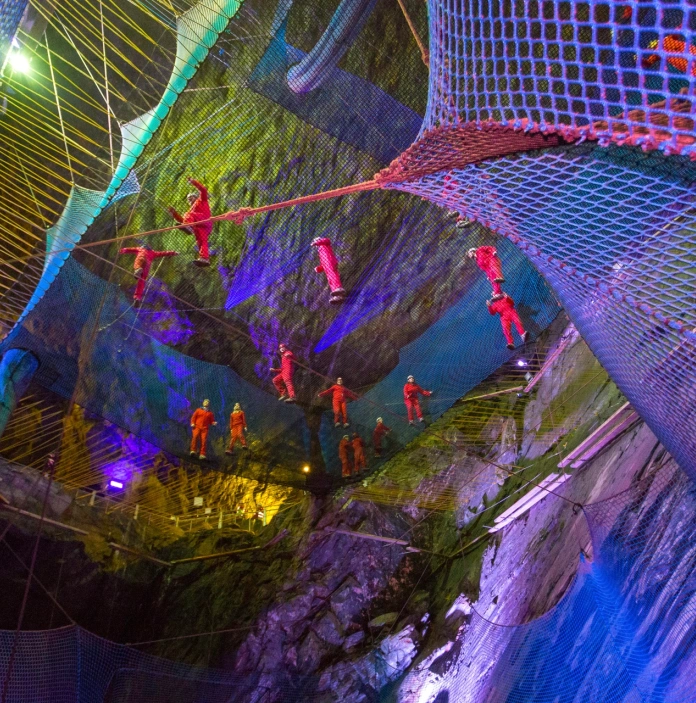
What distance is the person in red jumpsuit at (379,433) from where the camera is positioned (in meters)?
7.61

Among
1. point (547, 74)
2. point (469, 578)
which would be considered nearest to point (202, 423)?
point (469, 578)

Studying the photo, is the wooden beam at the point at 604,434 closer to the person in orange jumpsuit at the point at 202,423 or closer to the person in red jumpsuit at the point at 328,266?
the person in red jumpsuit at the point at 328,266

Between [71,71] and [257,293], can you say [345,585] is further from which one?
[71,71]

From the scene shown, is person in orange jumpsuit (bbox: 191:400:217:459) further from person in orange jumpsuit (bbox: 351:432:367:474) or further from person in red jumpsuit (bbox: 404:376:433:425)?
person in red jumpsuit (bbox: 404:376:433:425)

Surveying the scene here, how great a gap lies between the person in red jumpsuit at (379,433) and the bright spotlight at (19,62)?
5895mm

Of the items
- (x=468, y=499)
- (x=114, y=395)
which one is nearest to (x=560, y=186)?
(x=114, y=395)

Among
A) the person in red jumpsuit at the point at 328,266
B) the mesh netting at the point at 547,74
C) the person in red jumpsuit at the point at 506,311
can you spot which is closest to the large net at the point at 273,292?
the person in red jumpsuit at the point at 506,311

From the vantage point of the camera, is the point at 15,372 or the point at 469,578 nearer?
the point at 15,372

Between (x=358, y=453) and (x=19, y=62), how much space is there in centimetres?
633

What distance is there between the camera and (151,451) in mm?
10164

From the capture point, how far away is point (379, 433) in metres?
7.62

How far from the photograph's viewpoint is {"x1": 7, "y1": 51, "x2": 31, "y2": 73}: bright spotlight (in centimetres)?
636

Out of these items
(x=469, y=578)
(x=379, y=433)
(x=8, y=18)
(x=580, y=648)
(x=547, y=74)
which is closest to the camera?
(x=547, y=74)

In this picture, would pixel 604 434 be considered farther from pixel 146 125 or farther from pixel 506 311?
pixel 146 125
